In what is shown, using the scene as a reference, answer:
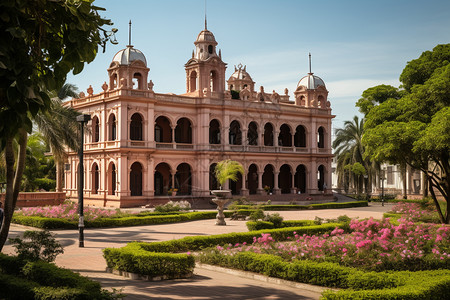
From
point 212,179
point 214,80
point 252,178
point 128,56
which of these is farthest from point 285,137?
point 128,56

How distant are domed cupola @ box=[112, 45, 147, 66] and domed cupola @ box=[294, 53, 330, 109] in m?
18.2

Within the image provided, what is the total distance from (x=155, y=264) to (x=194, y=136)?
1249 inches

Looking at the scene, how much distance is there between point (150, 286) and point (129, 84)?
30191 millimetres

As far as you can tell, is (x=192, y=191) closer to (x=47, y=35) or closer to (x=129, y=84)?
(x=129, y=84)

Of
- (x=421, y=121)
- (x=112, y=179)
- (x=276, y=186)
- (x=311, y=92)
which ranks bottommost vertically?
(x=276, y=186)

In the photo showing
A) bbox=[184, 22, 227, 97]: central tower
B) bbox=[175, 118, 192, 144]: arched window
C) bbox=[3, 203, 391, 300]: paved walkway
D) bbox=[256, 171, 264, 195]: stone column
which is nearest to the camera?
bbox=[3, 203, 391, 300]: paved walkway

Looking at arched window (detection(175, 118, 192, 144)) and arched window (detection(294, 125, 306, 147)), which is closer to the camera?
arched window (detection(175, 118, 192, 144))

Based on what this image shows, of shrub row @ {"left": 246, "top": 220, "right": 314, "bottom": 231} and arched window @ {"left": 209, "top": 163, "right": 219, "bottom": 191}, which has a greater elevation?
arched window @ {"left": 209, "top": 163, "right": 219, "bottom": 191}

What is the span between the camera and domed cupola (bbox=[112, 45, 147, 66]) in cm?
4038

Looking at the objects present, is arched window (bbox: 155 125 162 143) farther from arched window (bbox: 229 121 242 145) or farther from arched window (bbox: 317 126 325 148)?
arched window (bbox: 317 126 325 148)

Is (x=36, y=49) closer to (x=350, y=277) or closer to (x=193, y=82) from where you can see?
(x=350, y=277)

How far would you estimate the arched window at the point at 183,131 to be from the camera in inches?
1786

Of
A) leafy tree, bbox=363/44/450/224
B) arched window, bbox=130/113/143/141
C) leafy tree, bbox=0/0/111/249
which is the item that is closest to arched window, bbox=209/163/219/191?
arched window, bbox=130/113/143/141

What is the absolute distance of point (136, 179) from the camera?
42219 millimetres
